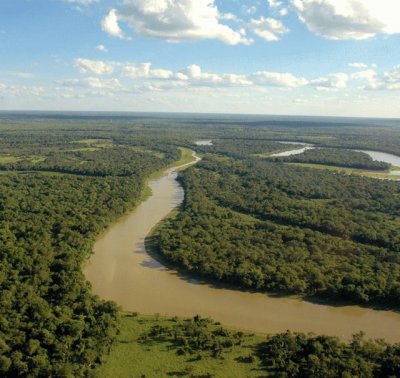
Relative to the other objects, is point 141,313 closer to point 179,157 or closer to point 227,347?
point 227,347

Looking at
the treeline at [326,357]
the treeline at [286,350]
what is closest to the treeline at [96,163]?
the treeline at [286,350]

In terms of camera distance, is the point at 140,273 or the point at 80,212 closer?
the point at 140,273

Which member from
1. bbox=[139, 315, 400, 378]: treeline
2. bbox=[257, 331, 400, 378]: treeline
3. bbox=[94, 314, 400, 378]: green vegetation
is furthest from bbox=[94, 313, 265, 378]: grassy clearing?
bbox=[257, 331, 400, 378]: treeline

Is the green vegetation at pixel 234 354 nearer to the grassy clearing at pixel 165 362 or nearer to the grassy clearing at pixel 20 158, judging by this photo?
the grassy clearing at pixel 165 362

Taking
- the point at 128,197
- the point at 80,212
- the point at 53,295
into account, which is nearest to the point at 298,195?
the point at 128,197

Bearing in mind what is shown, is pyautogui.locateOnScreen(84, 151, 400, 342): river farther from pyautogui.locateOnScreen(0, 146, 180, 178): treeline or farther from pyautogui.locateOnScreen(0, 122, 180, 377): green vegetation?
pyautogui.locateOnScreen(0, 146, 180, 178): treeline

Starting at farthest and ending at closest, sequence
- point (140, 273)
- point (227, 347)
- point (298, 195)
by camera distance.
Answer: point (298, 195) → point (140, 273) → point (227, 347)

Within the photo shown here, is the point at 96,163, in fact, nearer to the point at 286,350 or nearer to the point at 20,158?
the point at 20,158
